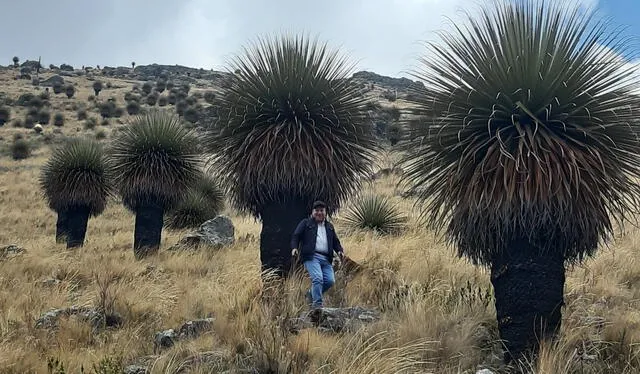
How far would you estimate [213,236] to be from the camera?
683 inches

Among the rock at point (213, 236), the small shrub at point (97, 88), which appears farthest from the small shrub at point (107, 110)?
the rock at point (213, 236)

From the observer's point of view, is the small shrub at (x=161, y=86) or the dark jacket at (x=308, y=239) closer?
the dark jacket at (x=308, y=239)

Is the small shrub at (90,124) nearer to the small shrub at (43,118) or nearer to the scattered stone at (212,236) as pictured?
the small shrub at (43,118)

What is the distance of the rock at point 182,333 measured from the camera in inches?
265

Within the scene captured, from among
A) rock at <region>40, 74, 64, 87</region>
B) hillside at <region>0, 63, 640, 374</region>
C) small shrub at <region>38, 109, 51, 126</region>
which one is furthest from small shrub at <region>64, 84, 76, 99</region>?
hillside at <region>0, 63, 640, 374</region>

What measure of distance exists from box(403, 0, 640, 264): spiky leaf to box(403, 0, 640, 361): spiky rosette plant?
12mm

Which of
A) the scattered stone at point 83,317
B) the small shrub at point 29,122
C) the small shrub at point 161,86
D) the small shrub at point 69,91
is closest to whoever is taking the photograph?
the scattered stone at point 83,317

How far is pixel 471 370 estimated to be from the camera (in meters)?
6.07

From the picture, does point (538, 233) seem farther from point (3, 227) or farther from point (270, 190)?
point (3, 227)

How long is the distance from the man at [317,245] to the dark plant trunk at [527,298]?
296cm

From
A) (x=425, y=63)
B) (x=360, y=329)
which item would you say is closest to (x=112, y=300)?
(x=360, y=329)

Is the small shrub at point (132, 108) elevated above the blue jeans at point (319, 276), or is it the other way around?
the small shrub at point (132, 108)

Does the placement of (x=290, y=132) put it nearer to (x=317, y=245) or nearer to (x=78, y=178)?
(x=317, y=245)

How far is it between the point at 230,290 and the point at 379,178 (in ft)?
86.1
